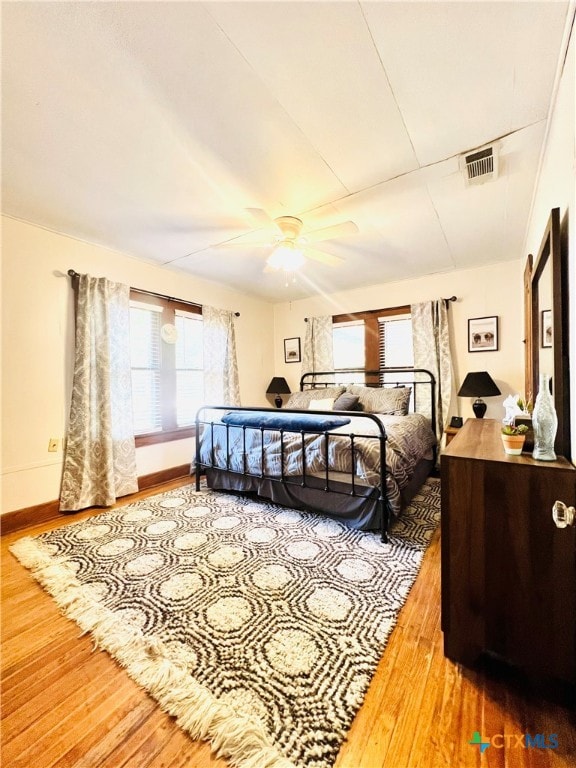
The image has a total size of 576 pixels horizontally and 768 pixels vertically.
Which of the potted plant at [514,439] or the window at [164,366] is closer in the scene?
the potted plant at [514,439]

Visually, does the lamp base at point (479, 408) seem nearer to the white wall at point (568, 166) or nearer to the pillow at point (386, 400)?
→ the pillow at point (386, 400)

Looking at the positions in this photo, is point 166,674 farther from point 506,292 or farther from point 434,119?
point 506,292

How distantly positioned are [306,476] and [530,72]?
7.97ft

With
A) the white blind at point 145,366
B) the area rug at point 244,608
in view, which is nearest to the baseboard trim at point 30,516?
the area rug at point 244,608

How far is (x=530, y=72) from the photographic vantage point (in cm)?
126

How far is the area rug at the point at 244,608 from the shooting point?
38.4 inches

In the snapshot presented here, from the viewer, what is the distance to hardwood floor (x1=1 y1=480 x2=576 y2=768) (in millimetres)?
871

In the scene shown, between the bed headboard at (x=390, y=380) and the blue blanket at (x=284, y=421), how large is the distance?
160cm

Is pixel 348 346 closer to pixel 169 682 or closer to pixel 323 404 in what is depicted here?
pixel 323 404

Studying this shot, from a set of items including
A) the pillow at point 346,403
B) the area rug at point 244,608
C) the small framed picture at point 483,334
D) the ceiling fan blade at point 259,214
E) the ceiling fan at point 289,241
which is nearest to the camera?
the area rug at point 244,608

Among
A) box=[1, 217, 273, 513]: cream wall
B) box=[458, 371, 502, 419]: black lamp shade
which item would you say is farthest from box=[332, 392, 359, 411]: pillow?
box=[1, 217, 273, 513]: cream wall

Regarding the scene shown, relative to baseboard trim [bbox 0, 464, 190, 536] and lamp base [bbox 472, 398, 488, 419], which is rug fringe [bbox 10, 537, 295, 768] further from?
lamp base [bbox 472, 398, 488, 419]

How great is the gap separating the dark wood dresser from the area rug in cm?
39

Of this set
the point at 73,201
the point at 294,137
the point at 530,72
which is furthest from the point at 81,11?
the point at 530,72
